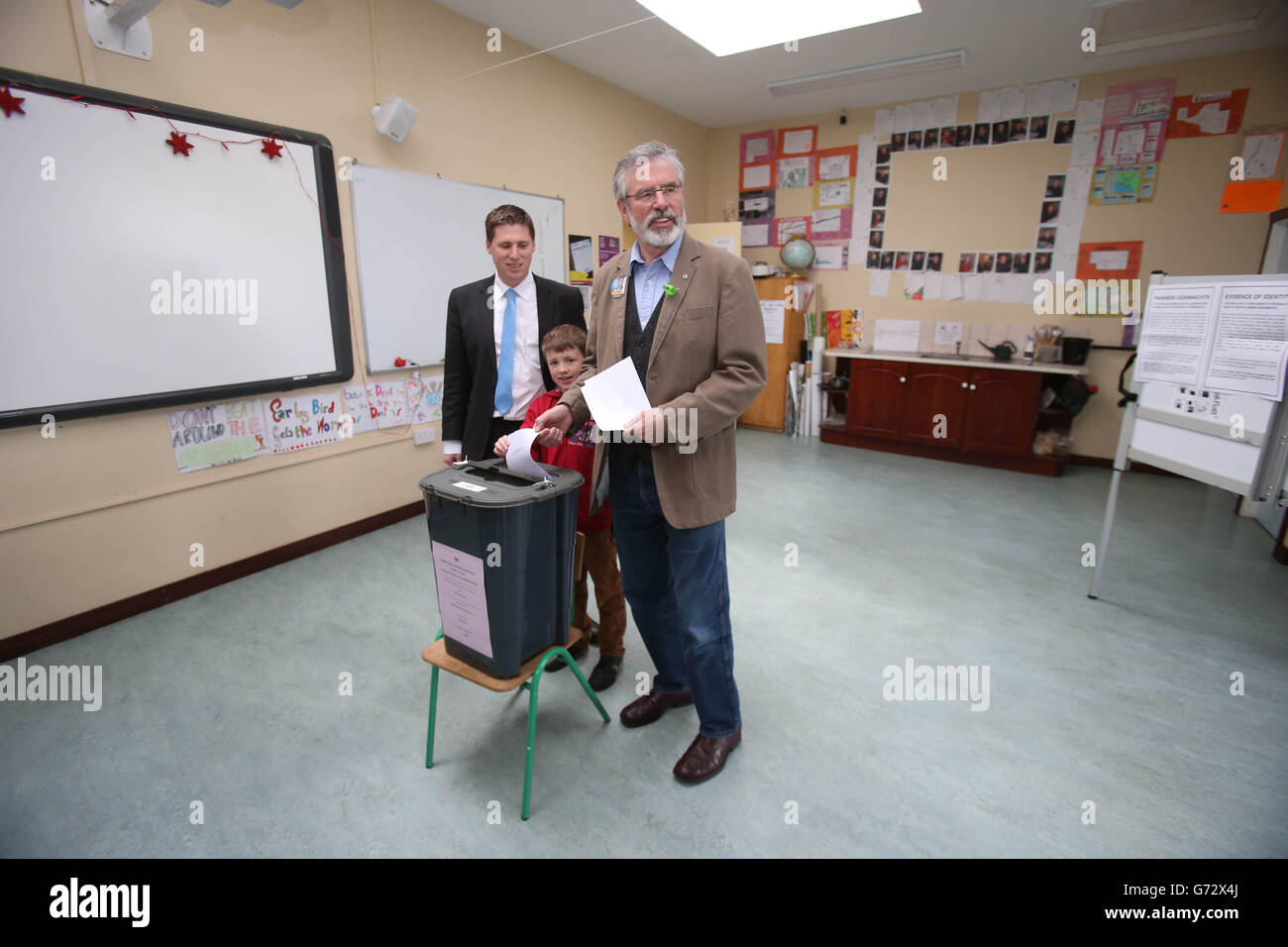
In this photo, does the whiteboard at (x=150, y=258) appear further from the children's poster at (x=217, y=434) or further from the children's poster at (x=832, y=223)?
the children's poster at (x=832, y=223)

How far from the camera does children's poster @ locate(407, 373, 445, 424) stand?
365cm

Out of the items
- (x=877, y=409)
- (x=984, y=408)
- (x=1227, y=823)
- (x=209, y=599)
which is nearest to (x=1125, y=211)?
(x=984, y=408)

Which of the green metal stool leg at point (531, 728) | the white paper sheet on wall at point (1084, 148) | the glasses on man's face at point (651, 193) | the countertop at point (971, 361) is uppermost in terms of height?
the white paper sheet on wall at point (1084, 148)

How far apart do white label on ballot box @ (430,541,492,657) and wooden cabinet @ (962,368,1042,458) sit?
14.9 ft

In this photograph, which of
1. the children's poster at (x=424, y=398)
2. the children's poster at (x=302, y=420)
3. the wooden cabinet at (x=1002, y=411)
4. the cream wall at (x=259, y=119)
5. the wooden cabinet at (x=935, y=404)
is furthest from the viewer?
the wooden cabinet at (x=935, y=404)

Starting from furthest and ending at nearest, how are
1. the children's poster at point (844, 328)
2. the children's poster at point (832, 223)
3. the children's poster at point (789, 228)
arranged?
the children's poster at point (789, 228)
the children's poster at point (844, 328)
the children's poster at point (832, 223)

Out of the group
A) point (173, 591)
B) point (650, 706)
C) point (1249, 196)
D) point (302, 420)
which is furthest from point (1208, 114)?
point (173, 591)

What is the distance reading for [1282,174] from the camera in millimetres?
4082

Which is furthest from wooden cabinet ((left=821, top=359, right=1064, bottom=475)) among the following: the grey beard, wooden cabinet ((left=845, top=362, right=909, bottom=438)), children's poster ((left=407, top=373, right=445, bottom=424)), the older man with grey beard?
the grey beard

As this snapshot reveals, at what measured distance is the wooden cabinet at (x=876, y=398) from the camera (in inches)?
205

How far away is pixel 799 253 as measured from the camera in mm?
5762

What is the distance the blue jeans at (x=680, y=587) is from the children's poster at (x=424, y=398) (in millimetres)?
2316

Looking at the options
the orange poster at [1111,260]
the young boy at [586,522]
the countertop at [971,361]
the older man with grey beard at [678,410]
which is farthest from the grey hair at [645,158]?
the orange poster at [1111,260]
